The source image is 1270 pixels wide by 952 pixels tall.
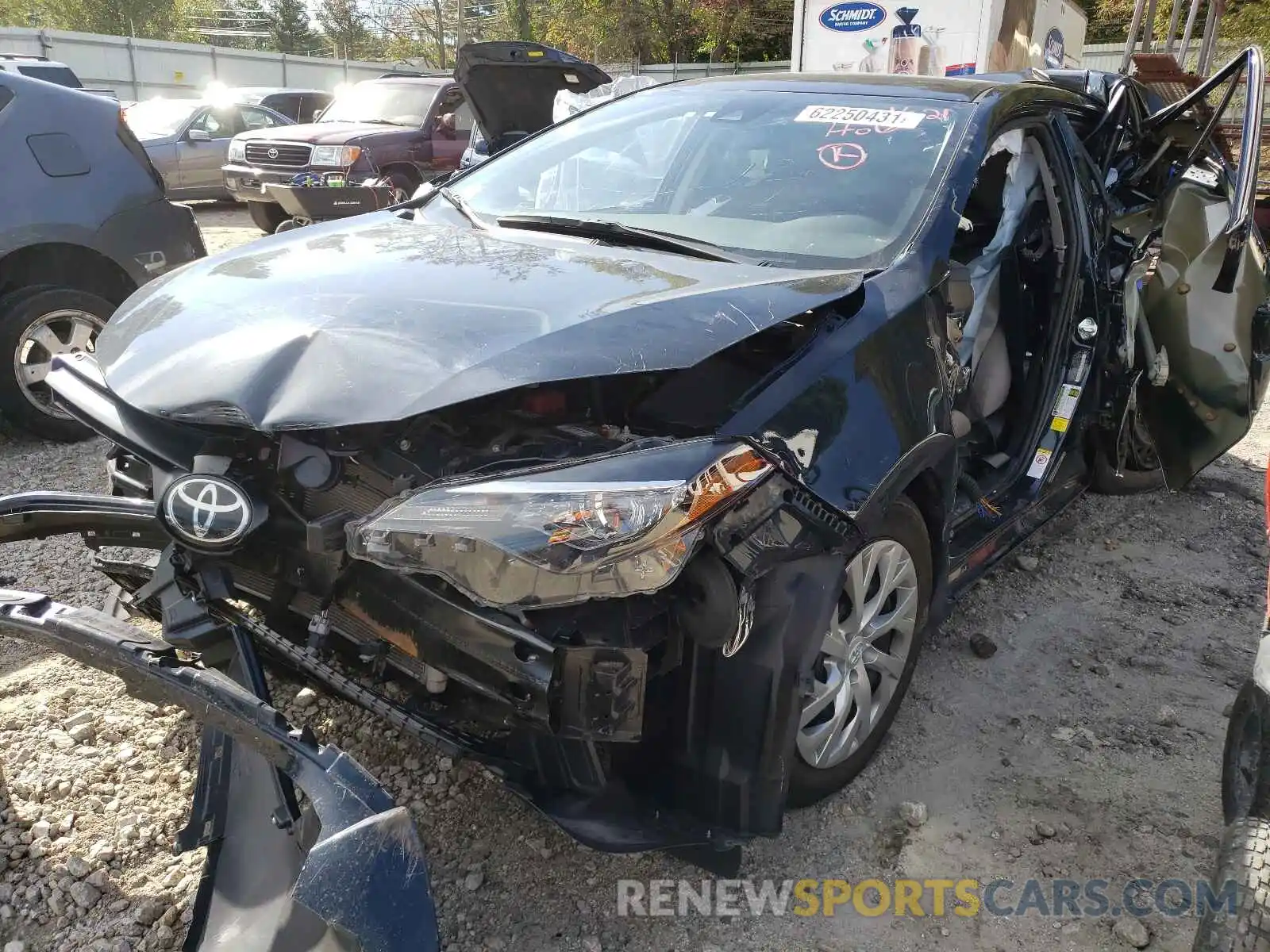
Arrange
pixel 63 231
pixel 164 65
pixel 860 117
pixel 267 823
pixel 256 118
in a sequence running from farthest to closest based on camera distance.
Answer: pixel 164 65 < pixel 256 118 < pixel 63 231 < pixel 860 117 < pixel 267 823

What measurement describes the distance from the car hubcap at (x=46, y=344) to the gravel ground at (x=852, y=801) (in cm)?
122

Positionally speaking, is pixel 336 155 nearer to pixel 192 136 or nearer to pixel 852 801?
pixel 192 136

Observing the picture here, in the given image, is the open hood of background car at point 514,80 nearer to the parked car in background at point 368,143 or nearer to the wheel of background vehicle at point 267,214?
the parked car in background at point 368,143

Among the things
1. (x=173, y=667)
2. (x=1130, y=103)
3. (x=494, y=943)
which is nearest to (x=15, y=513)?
(x=173, y=667)

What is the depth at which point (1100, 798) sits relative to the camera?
2.52 meters

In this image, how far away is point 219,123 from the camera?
1262cm

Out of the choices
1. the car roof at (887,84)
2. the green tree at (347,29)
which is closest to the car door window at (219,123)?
the car roof at (887,84)

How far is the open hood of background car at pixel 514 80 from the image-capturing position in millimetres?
5430

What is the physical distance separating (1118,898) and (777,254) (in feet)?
5.68

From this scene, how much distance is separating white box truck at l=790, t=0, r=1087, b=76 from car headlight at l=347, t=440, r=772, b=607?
931 centimetres

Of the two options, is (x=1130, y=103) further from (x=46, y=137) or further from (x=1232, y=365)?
(x=46, y=137)

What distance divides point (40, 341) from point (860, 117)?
3.75 metres

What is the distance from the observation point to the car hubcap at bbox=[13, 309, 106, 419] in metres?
4.36

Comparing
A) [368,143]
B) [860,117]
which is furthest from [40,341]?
[368,143]
